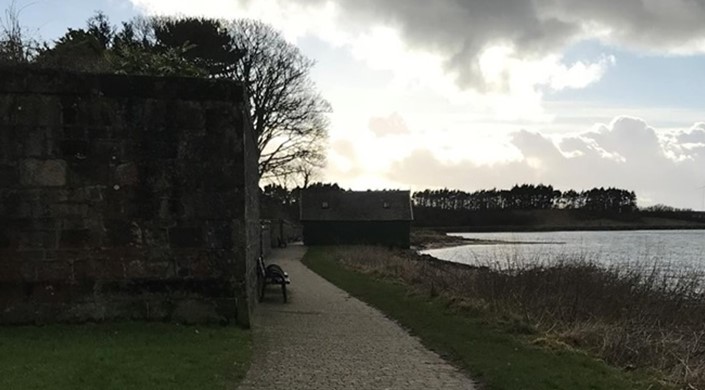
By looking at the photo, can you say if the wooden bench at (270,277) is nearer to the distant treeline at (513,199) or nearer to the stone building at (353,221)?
the stone building at (353,221)

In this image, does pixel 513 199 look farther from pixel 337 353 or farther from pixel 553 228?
pixel 337 353

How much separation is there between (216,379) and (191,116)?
13.9 ft

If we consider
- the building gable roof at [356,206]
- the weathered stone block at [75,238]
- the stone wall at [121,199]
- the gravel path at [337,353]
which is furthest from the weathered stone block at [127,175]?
the building gable roof at [356,206]

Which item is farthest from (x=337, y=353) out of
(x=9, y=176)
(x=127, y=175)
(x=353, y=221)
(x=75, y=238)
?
(x=353, y=221)

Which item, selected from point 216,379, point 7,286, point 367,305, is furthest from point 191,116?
point 367,305

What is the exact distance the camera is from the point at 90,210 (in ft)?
31.6

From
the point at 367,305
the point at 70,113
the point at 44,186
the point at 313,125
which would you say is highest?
the point at 313,125

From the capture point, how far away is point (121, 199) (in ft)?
31.9

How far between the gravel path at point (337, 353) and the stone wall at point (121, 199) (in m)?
1.24

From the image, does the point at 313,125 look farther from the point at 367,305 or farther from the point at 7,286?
the point at 7,286

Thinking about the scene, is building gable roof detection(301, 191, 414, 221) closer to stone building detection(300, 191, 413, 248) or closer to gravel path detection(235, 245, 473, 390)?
stone building detection(300, 191, 413, 248)

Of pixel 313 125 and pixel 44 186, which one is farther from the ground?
pixel 313 125

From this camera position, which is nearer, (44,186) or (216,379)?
(216,379)

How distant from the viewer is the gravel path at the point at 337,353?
25.4 feet
